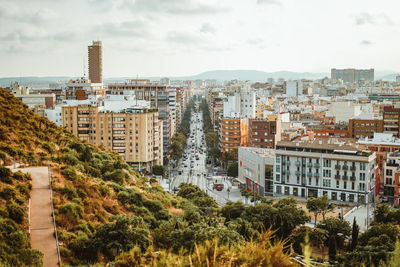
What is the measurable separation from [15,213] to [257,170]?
36572mm

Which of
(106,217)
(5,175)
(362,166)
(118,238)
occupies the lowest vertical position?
(362,166)

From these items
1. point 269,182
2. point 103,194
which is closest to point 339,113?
point 269,182

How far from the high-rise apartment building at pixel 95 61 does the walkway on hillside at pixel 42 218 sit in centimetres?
13533

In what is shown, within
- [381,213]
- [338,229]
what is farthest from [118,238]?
[381,213]

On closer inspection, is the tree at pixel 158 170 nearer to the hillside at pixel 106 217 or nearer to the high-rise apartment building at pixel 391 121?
the hillside at pixel 106 217

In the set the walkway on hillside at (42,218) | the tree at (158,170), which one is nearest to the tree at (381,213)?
the walkway on hillside at (42,218)

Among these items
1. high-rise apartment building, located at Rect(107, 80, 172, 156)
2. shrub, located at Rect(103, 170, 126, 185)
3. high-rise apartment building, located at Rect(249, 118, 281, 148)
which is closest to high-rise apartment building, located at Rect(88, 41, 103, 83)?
high-rise apartment building, located at Rect(107, 80, 172, 156)

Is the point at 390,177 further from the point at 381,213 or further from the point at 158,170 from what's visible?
the point at 158,170

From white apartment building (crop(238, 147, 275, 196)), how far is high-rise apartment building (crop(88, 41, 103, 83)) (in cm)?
10729

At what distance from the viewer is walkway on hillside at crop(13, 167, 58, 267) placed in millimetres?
15492

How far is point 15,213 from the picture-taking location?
16969 mm

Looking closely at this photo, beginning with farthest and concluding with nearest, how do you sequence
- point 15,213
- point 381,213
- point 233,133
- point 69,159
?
1. point 233,133
2. point 381,213
3. point 69,159
4. point 15,213

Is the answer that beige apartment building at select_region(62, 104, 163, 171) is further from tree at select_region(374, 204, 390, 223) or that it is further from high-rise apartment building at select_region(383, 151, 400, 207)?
tree at select_region(374, 204, 390, 223)

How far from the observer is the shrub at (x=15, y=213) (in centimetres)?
1688
